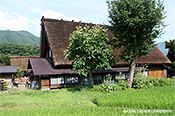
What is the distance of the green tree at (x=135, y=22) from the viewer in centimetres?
970

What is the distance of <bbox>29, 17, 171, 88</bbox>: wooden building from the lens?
12180 mm

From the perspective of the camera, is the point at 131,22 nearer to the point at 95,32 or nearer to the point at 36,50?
the point at 95,32

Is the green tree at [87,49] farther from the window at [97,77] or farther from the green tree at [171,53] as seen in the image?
the green tree at [171,53]

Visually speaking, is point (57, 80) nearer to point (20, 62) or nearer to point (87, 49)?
point (87, 49)

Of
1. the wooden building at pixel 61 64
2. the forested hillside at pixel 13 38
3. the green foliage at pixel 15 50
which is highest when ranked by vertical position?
the forested hillside at pixel 13 38

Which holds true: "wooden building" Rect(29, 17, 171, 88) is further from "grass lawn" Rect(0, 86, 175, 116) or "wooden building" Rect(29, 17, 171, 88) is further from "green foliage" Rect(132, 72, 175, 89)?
"grass lawn" Rect(0, 86, 175, 116)

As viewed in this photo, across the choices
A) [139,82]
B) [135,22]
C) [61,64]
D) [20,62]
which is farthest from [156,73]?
[20,62]

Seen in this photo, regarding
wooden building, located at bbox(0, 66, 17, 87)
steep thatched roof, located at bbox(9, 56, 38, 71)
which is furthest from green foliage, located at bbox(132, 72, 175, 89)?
steep thatched roof, located at bbox(9, 56, 38, 71)

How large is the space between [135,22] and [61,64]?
6.21 m

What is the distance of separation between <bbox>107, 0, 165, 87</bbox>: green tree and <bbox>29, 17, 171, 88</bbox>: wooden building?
141 cm

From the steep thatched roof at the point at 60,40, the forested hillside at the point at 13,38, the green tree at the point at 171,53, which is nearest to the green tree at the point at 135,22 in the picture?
the steep thatched roof at the point at 60,40

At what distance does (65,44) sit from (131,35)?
5.94 meters

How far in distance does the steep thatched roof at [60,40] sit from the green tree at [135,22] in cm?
359

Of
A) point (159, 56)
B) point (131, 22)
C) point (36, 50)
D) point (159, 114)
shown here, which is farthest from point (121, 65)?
point (36, 50)
